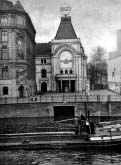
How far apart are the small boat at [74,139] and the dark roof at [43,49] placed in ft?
205

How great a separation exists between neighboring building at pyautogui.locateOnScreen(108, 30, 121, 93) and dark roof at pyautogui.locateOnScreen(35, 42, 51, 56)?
1917cm

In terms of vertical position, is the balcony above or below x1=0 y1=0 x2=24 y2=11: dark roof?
below

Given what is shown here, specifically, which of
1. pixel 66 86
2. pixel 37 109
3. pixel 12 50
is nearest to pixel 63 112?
pixel 37 109

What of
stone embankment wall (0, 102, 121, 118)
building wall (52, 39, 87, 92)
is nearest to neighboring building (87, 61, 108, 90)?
building wall (52, 39, 87, 92)

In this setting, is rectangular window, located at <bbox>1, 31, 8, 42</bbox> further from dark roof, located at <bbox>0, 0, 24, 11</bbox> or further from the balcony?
the balcony

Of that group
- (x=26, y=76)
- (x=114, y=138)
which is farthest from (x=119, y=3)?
(x=26, y=76)

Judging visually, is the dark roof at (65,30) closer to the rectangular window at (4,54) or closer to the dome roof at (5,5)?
the dome roof at (5,5)

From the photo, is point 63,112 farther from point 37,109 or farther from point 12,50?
point 12,50

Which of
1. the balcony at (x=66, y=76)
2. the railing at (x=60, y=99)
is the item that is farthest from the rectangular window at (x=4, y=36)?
the balcony at (x=66, y=76)

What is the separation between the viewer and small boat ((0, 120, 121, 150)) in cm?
3359

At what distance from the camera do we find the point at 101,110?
57.2 metres

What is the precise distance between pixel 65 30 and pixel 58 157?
64.7 meters

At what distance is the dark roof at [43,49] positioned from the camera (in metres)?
97.4

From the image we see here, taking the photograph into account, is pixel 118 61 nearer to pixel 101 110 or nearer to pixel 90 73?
pixel 90 73
